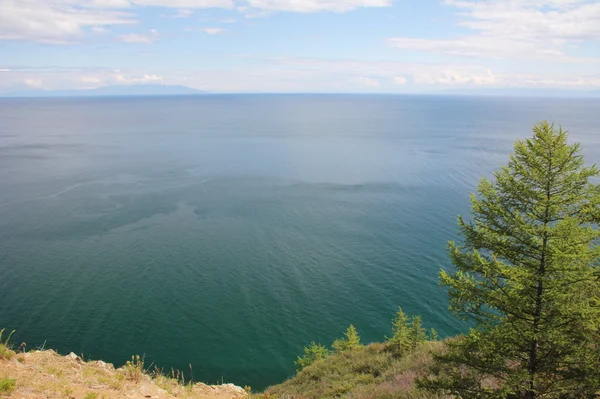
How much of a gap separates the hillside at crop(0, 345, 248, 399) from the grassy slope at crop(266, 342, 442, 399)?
531 cm

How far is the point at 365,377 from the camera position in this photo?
21.1m

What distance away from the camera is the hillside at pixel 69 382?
10648mm

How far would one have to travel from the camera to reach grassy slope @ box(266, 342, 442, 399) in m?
17.1

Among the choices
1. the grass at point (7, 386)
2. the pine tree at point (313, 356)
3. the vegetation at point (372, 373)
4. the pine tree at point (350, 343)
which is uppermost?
the grass at point (7, 386)

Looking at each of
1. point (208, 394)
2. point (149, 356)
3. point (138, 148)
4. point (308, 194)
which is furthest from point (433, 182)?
point (138, 148)

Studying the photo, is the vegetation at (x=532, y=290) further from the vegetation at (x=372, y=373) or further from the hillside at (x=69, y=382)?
the vegetation at (x=372, y=373)

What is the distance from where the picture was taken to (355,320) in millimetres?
43125

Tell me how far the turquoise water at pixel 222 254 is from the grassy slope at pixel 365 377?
12511 mm

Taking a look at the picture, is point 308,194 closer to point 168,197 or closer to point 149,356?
point 168,197

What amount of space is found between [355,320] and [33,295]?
36247mm

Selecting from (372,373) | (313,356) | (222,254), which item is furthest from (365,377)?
(222,254)

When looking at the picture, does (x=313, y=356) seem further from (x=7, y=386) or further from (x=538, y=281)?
(x=7, y=386)

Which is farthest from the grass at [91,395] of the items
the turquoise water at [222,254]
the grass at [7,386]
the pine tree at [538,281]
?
the turquoise water at [222,254]

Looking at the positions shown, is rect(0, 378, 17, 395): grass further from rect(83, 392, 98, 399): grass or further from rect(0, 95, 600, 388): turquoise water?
rect(0, 95, 600, 388): turquoise water
